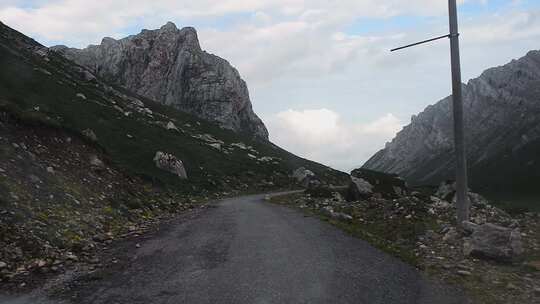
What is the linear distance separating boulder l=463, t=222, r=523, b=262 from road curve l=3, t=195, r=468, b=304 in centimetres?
224

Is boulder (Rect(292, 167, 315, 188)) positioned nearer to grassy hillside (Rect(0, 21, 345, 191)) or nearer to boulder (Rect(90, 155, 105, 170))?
grassy hillside (Rect(0, 21, 345, 191))

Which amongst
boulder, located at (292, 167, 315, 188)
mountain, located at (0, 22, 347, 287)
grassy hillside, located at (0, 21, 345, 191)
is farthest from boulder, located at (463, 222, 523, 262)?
boulder, located at (292, 167, 315, 188)

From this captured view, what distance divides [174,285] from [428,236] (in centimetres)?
915

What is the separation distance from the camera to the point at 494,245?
40.3ft

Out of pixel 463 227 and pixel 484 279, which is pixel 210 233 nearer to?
pixel 463 227

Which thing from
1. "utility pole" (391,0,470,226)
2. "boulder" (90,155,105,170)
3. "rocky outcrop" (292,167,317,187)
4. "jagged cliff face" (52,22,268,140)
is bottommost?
"rocky outcrop" (292,167,317,187)

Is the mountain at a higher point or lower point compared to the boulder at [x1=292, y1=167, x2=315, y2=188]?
higher

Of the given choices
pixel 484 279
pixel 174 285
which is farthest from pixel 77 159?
pixel 484 279

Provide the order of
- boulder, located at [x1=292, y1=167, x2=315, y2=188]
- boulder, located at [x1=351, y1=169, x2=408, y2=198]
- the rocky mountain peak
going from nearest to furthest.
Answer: boulder, located at [x1=351, y1=169, x2=408, y2=198] < boulder, located at [x1=292, y1=167, x2=315, y2=188] < the rocky mountain peak

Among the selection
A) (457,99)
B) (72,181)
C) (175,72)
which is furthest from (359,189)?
(175,72)

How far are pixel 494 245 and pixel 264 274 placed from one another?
665 cm

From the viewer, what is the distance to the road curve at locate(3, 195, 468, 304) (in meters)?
9.25

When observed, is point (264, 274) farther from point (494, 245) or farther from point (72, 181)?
point (72, 181)

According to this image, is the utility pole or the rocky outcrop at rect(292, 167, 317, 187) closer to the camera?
the utility pole
